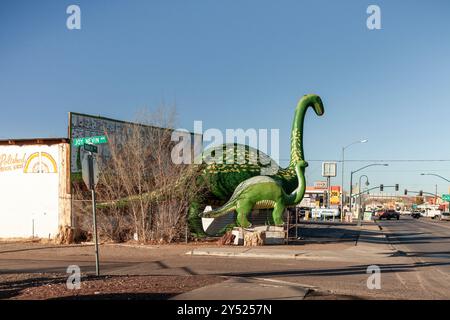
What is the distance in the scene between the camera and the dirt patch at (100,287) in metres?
7.70

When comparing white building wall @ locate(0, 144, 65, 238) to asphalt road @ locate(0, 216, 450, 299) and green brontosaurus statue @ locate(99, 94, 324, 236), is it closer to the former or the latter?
asphalt road @ locate(0, 216, 450, 299)

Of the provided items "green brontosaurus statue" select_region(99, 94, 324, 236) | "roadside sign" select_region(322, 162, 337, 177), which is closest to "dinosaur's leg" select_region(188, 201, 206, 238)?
"green brontosaurus statue" select_region(99, 94, 324, 236)

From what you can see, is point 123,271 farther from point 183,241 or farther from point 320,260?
point 183,241

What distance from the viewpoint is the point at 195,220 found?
67.8ft

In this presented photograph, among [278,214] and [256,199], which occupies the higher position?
[256,199]

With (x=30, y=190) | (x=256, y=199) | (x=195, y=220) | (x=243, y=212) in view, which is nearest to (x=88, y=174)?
(x=243, y=212)

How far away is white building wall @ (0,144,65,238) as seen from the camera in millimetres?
21094

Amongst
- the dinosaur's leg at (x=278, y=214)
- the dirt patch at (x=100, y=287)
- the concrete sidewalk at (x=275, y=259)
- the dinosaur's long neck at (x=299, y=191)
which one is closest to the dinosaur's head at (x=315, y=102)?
the dinosaur's long neck at (x=299, y=191)

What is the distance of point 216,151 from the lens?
2219cm

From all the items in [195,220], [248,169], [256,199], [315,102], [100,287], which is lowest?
[195,220]

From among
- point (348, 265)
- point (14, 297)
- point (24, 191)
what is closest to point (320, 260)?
point (348, 265)

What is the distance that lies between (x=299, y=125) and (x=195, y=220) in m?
6.65

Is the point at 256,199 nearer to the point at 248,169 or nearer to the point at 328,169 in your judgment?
the point at 248,169

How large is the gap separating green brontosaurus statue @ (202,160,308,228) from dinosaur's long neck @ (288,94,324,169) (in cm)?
276
